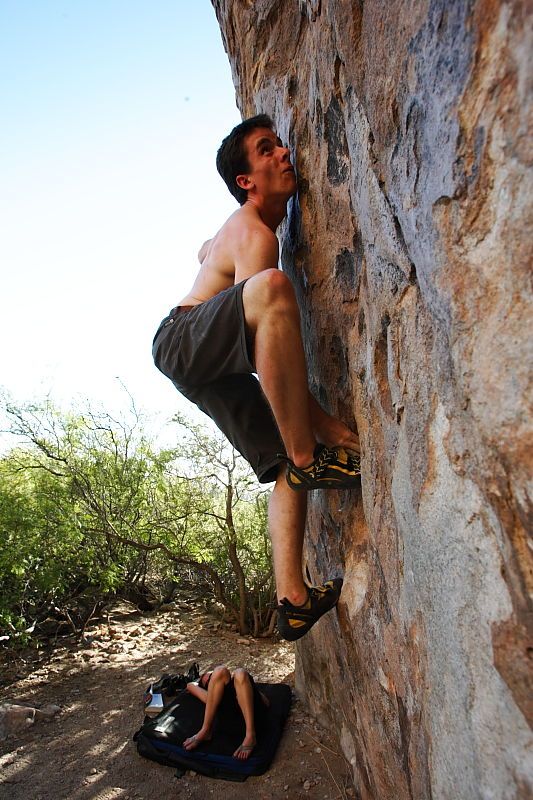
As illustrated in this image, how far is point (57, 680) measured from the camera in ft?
20.0

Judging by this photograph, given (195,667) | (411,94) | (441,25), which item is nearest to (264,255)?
(411,94)

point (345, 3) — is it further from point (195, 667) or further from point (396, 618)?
point (195, 667)

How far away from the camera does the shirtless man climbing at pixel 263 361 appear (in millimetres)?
2432

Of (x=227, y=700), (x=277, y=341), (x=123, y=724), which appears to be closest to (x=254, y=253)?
(x=277, y=341)

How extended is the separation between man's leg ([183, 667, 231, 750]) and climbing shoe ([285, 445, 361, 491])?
3.08 meters

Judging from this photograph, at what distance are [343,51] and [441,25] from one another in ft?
3.28

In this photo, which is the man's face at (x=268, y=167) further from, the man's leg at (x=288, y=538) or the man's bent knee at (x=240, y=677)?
the man's bent knee at (x=240, y=677)

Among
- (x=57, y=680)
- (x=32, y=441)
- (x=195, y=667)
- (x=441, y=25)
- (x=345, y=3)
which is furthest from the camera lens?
(x=32, y=441)

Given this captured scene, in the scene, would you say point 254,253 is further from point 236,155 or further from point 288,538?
point 288,538

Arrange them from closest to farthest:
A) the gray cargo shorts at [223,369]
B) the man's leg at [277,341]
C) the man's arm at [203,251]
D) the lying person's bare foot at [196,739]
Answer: the man's leg at [277,341] → the gray cargo shorts at [223,369] → the man's arm at [203,251] → the lying person's bare foot at [196,739]

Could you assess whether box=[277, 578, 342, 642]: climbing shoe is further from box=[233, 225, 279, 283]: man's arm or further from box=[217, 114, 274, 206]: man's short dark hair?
box=[217, 114, 274, 206]: man's short dark hair

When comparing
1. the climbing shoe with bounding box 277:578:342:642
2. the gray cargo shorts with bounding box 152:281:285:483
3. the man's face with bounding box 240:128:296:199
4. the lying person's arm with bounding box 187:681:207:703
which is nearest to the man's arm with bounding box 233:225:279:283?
the gray cargo shorts with bounding box 152:281:285:483

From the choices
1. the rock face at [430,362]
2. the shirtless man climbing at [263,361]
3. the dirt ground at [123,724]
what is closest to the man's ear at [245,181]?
the shirtless man climbing at [263,361]

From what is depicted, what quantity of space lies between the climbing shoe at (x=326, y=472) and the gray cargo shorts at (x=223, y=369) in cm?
15
